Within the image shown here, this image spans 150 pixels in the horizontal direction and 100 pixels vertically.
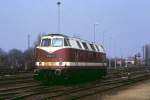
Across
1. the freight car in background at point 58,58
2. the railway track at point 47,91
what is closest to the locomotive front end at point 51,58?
the freight car in background at point 58,58

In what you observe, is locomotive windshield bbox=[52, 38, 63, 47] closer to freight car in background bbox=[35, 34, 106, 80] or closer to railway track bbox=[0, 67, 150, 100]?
freight car in background bbox=[35, 34, 106, 80]

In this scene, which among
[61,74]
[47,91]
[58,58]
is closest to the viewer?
[47,91]

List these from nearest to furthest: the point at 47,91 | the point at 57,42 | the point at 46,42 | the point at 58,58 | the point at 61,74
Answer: the point at 47,91
the point at 61,74
the point at 58,58
the point at 57,42
the point at 46,42

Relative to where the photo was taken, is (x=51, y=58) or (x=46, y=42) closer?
(x=51, y=58)

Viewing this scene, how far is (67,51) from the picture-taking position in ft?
99.0

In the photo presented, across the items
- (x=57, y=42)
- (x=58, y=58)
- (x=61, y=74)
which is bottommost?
(x=61, y=74)

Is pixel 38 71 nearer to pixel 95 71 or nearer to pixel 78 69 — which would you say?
pixel 78 69

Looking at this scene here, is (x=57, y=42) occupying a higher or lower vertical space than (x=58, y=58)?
higher

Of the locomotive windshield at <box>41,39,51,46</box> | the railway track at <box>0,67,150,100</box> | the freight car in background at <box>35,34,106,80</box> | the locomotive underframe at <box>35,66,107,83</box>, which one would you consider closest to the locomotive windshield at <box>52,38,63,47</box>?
the freight car in background at <box>35,34,106,80</box>

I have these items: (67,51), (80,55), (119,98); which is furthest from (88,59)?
(119,98)

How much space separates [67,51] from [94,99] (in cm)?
1019

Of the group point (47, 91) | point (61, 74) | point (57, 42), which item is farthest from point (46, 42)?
point (47, 91)

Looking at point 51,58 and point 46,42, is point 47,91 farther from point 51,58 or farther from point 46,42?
point 46,42

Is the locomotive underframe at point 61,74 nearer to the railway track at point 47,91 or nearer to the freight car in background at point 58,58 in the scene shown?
the freight car in background at point 58,58
